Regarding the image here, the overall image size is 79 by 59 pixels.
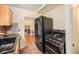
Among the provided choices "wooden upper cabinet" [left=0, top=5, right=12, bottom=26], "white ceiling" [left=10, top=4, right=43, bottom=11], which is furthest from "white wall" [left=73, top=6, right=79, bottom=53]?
"wooden upper cabinet" [left=0, top=5, right=12, bottom=26]

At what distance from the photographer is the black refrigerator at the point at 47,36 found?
4.25 ft

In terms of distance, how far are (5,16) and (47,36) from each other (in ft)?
1.90

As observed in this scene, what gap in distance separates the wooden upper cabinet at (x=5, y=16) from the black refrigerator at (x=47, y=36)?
33 cm

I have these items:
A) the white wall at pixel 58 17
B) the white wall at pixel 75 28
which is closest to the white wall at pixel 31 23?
the white wall at pixel 58 17

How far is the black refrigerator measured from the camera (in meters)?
1.30

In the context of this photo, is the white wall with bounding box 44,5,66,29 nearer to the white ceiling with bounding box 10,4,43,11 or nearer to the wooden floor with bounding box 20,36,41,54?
the white ceiling with bounding box 10,4,43,11

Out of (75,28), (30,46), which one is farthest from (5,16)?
(75,28)

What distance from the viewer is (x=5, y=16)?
4.23 ft

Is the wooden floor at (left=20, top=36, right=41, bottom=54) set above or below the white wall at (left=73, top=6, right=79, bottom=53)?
below

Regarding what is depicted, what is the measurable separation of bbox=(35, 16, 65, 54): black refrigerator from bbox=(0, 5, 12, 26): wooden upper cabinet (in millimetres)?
326

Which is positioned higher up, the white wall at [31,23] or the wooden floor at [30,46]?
the white wall at [31,23]

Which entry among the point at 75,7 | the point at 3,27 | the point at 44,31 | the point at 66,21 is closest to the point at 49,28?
the point at 44,31

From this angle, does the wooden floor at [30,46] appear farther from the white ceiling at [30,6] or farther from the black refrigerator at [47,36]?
the white ceiling at [30,6]
